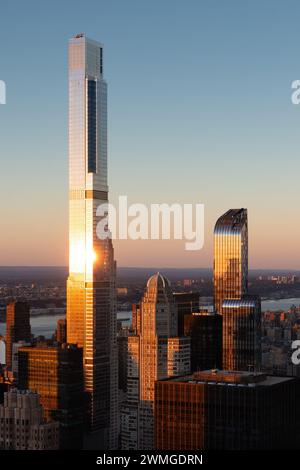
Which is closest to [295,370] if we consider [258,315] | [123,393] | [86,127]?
[258,315]

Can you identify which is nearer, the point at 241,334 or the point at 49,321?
the point at 241,334

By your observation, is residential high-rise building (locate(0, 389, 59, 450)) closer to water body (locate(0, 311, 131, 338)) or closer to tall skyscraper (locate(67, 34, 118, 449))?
tall skyscraper (locate(67, 34, 118, 449))

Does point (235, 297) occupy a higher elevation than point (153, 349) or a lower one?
higher

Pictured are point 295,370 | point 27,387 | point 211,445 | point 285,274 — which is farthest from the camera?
point 285,274

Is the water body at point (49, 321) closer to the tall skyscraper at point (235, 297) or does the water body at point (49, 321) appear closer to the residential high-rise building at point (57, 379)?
the tall skyscraper at point (235, 297)

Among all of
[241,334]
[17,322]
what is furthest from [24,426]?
[17,322]

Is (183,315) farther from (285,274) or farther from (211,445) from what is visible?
(211,445)

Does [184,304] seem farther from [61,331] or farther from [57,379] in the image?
[57,379]
